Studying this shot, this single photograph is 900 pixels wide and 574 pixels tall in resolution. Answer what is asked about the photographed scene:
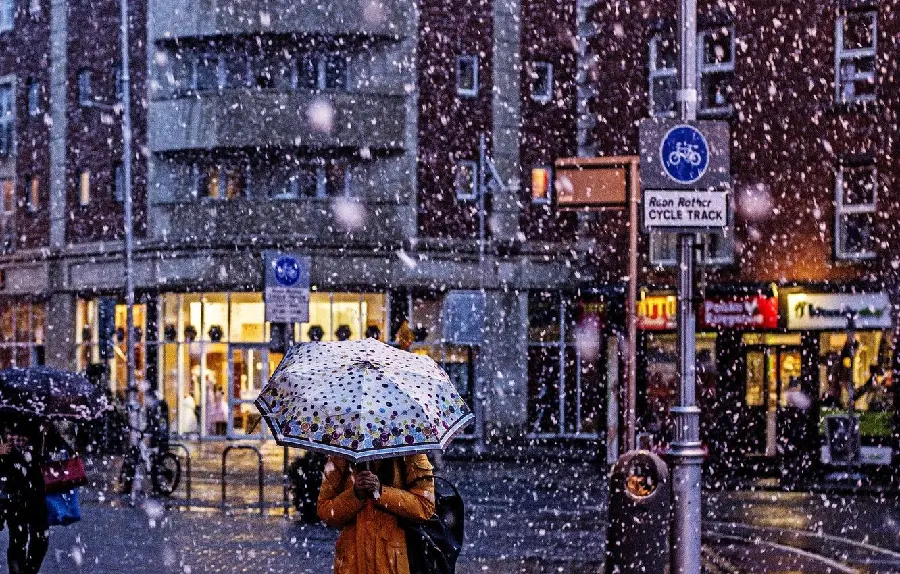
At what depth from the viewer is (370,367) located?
7562 millimetres

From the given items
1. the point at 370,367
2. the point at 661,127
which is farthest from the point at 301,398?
the point at 661,127

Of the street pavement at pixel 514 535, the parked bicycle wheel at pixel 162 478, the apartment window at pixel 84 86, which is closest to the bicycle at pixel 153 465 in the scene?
the parked bicycle wheel at pixel 162 478

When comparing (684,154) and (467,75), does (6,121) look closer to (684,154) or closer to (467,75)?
(467,75)

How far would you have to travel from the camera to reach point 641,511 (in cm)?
1280

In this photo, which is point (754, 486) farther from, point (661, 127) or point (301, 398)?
point (301, 398)

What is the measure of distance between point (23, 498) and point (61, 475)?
497mm

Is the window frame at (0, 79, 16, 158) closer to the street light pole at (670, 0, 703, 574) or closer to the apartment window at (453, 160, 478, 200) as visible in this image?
the apartment window at (453, 160, 478, 200)

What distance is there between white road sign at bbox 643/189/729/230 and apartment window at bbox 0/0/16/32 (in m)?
37.6

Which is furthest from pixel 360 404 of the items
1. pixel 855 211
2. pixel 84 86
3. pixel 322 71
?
pixel 84 86

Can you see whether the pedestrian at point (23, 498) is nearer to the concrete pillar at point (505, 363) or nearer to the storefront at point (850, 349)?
the storefront at point (850, 349)

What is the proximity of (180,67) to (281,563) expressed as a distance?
92.3 ft

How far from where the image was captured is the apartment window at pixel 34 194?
46.0 m

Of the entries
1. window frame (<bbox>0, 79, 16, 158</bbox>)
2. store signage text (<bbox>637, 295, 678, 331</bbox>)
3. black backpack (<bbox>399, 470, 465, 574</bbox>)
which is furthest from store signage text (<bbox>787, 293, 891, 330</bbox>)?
black backpack (<bbox>399, 470, 465, 574</bbox>)

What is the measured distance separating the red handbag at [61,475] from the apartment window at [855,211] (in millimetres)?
23498
